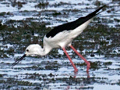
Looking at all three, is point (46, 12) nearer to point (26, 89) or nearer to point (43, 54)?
point (43, 54)

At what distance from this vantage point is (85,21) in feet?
39.8

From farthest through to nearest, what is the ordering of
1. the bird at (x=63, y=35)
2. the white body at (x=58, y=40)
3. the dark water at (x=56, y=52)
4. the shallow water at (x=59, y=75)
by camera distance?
the white body at (x=58, y=40), the bird at (x=63, y=35), the dark water at (x=56, y=52), the shallow water at (x=59, y=75)

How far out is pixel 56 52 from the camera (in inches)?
553

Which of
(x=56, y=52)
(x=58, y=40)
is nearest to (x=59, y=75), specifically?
(x=58, y=40)

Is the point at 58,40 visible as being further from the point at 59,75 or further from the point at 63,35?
the point at 59,75

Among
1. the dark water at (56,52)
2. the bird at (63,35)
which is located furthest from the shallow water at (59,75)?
the bird at (63,35)

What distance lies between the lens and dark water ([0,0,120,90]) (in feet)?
35.8

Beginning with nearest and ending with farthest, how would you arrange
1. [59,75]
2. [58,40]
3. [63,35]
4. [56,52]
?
[59,75]
[63,35]
[58,40]
[56,52]

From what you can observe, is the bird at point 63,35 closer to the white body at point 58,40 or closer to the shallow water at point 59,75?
the white body at point 58,40

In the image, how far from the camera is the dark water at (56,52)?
35.8ft

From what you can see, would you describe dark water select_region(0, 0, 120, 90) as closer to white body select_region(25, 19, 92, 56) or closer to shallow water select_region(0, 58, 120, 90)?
shallow water select_region(0, 58, 120, 90)

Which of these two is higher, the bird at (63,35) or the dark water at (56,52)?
the bird at (63,35)

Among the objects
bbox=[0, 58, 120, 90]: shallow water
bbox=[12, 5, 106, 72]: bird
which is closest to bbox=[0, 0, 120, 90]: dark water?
bbox=[0, 58, 120, 90]: shallow water

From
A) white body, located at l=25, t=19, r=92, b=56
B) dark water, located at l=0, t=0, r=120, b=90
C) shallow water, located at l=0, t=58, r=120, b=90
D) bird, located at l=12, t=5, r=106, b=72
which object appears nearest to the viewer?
shallow water, located at l=0, t=58, r=120, b=90
